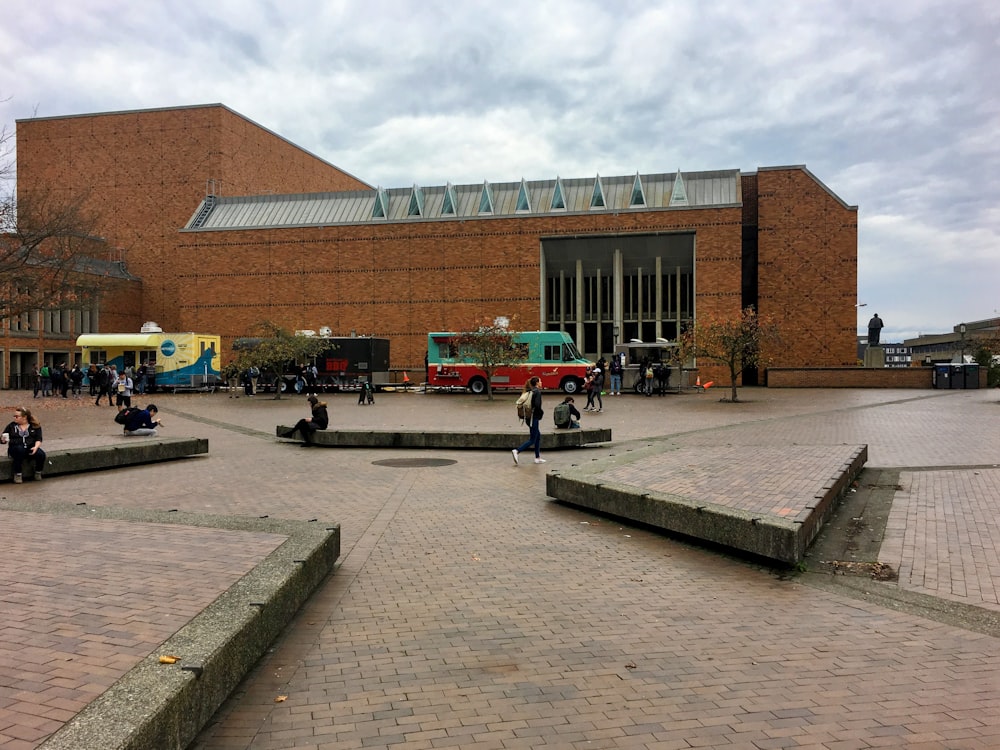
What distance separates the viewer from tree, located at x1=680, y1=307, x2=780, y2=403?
28906 mm

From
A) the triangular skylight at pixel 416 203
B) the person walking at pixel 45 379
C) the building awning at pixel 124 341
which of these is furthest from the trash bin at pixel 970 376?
the person walking at pixel 45 379

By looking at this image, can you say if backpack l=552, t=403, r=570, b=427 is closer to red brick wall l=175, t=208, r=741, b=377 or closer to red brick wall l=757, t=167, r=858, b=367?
red brick wall l=175, t=208, r=741, b=377

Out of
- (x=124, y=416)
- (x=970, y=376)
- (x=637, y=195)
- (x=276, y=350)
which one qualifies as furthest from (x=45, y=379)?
(x=970, y=376)

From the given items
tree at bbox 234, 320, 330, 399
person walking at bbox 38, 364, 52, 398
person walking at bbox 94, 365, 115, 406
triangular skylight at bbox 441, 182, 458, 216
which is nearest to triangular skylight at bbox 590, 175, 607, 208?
triangular skylight at bbox 441, 182, 458, 216

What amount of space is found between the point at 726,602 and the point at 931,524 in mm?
3557

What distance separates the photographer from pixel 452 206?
4531cm

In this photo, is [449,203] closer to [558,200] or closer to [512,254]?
[512,254]

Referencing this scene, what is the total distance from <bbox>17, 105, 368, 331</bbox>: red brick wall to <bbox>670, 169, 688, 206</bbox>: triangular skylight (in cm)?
2955

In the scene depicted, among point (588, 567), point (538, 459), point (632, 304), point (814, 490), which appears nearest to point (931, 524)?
point (814, 490)

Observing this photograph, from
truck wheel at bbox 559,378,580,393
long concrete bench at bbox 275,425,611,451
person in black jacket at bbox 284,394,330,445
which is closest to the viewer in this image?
long concrete bench at bbox 275,425,611,451

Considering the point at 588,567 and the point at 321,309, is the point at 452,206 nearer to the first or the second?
the point at 321,309

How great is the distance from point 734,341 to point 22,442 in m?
24.0

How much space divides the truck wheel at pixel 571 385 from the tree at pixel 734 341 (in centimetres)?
528

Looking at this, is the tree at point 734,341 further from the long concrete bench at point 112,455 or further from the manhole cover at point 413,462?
the long concrete bench at point 112,455
